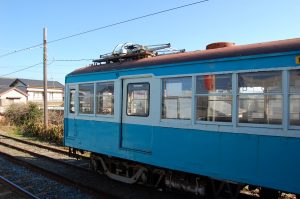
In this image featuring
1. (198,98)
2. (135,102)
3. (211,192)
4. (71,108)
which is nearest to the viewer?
(198,98)

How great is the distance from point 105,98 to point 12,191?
3320 mm

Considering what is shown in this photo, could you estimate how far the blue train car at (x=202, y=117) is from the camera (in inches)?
205

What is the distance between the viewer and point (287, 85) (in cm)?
515

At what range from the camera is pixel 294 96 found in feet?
16.7

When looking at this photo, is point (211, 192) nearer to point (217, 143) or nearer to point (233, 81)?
point (217, 143)

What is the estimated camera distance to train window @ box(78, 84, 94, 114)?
29.9 feet

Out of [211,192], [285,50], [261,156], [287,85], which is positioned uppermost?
[285,50]

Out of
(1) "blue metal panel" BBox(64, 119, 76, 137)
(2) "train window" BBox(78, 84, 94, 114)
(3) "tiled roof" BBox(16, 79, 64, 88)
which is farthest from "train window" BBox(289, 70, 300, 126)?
(3) "tiled roof" BBox(16, 79, 64, 88)

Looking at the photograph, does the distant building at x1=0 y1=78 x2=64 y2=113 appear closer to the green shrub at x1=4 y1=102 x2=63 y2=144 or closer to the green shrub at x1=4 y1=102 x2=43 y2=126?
the green shrub at x1=4 y1=102 x2=63 y2=144

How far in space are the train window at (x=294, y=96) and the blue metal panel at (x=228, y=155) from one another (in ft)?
1.05

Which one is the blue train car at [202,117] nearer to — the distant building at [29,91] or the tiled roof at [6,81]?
the distant building at [29,91]

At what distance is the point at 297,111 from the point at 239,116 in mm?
977

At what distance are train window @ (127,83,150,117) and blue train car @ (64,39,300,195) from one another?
0.07 ft

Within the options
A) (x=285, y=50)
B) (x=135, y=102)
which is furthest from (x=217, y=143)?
(x=135, y=102)
